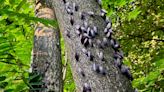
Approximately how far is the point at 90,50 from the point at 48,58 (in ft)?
3.87

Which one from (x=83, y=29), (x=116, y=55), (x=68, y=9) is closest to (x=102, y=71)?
(x=116, y=55)

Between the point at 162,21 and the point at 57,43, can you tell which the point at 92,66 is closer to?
the point at 57,43

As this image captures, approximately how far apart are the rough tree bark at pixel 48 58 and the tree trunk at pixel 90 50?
68 centimetres

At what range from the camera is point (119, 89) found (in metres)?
1.93

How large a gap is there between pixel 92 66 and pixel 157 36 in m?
6.91

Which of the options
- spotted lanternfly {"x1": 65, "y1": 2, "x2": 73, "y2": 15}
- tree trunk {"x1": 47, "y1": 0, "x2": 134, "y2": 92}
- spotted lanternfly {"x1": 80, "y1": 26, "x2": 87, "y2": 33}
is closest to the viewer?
tree trunk {"x1": 47, "y1": 0, "x2": 134, "y2": 92}

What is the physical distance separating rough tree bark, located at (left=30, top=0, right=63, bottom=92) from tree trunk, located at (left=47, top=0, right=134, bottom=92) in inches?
26.9

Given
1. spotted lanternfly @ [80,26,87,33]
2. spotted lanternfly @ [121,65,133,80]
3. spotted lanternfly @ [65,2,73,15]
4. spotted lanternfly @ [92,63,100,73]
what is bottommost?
spotted lanternfly @ [121,65,133,80]

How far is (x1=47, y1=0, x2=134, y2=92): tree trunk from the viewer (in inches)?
78.3

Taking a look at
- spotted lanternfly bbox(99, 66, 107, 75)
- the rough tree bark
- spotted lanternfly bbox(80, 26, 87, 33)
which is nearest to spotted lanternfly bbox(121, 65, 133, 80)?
spotted lanternfly bbox(99, 66, 107, 75)

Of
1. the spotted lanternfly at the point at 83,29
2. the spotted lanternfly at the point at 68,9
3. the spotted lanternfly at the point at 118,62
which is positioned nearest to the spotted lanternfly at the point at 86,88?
the spotted lanternfly at the point at 118,62

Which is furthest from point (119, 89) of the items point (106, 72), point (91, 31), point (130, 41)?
point (130, 41)

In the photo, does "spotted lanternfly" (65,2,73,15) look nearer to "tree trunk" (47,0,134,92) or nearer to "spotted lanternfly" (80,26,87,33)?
"tree trunk" (47,0,134,92)

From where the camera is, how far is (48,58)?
3.24 m
